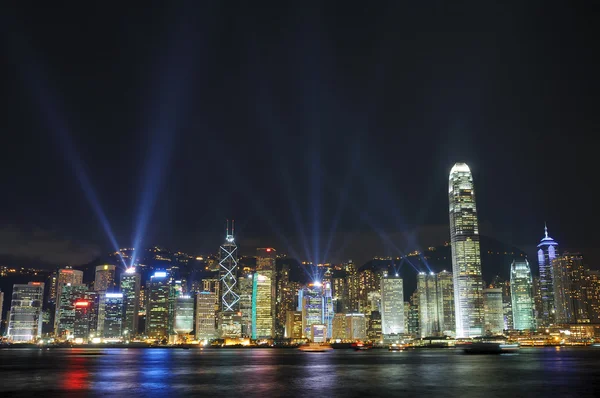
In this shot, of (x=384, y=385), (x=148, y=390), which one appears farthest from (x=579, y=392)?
(x=148, y=390)

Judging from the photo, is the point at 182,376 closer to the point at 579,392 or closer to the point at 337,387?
the point at 337,387

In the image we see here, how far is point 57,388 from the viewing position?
3002 inches

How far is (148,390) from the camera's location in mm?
73250

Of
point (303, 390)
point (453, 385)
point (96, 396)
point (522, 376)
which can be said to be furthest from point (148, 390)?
point (522, 376)

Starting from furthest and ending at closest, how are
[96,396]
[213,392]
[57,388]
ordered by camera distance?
[57,388] < [213,392] < [96,396]

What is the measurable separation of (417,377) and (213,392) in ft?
125

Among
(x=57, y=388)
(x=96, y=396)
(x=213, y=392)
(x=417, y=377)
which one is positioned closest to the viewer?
(x=96, y=396)

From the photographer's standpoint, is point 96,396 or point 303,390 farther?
point 303,390

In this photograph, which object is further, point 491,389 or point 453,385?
point 453,385

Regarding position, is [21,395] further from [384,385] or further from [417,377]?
[417,377]

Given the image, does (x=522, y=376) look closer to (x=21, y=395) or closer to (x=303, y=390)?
(x=303, y=390)

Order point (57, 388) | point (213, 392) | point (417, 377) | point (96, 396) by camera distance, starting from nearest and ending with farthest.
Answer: point (96, 396)
point (213, 392)
point (57, 388)
point (417, 377)

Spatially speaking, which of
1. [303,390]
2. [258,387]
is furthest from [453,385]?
[258,387]

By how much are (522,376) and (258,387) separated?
4583 cm
